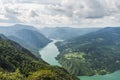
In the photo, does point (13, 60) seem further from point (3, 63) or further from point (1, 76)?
point (1, 76)

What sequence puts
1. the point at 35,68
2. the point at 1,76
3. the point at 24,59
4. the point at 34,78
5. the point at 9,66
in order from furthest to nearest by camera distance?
the point at 24,59
the point at 35,68
the point at 9,66
the point at 34,78
the point at 1,76

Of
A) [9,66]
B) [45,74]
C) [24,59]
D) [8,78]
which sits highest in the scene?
[24,59]

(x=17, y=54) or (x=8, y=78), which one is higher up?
(x=17, y=54)

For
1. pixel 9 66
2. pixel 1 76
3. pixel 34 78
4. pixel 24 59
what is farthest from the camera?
pixel 24 59

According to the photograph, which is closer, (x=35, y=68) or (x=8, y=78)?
(x=8, y=78)

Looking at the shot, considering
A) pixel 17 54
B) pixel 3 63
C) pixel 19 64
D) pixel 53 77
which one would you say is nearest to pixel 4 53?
pixel 17 54

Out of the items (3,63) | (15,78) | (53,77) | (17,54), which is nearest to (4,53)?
(17,54)

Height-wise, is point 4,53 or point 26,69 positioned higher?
point 4,53

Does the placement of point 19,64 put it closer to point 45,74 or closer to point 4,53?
point 4,53

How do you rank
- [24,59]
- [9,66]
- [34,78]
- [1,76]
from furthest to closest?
[24,59] < [9,66] < [34,78] < [1,76]
